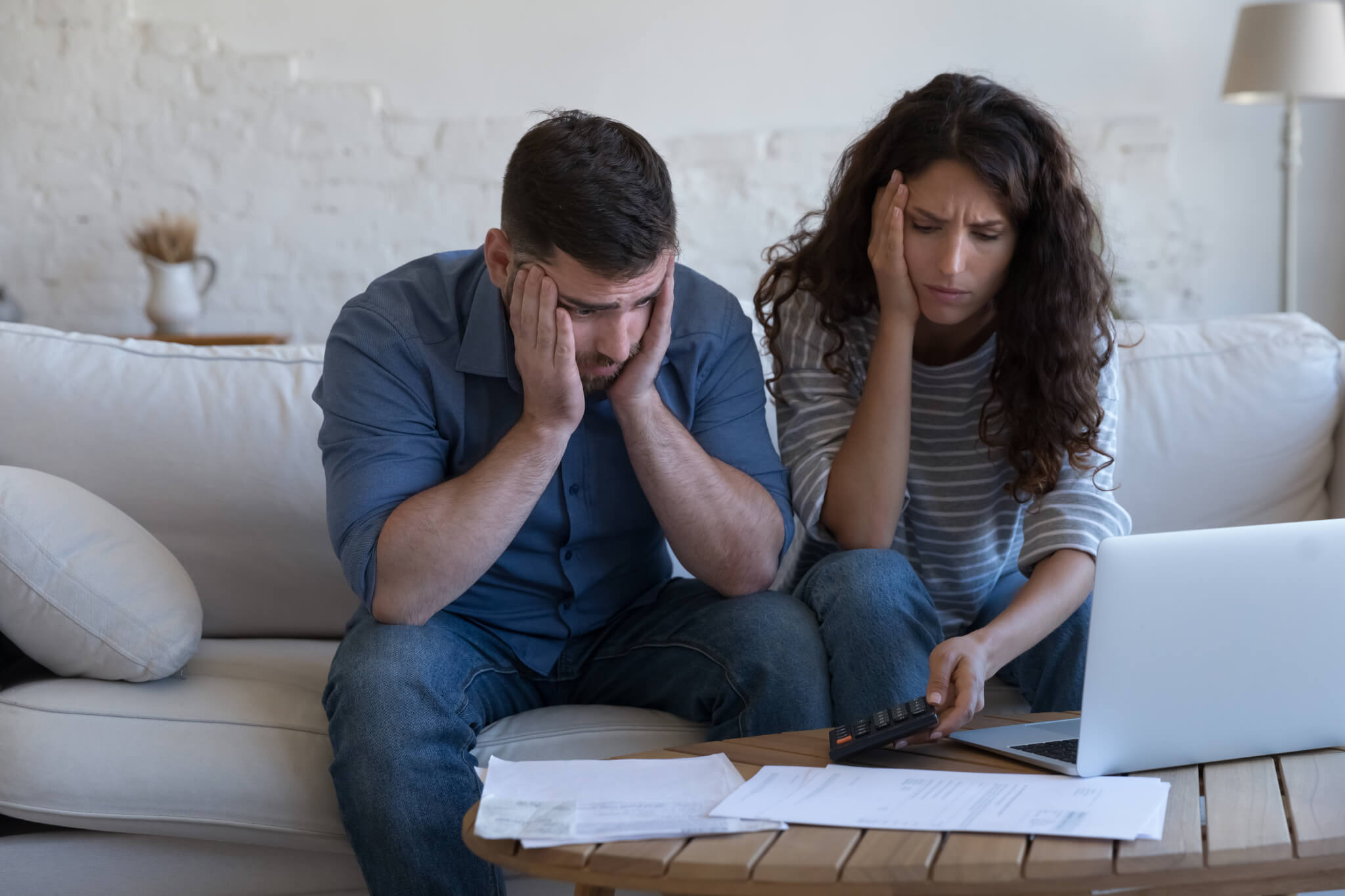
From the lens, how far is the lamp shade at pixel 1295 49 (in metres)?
3.04

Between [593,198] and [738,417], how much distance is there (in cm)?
38

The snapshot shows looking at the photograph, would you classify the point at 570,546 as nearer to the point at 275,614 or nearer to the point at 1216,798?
the point at 275,614

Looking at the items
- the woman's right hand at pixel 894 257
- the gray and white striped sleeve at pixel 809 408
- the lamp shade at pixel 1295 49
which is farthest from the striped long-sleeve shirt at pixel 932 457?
the lamp shade at pixel 1295 49

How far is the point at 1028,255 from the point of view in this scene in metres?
1.46

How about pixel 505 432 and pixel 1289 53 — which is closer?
pixel 505 432

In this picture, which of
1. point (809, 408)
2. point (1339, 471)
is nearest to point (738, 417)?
point (809, 408)

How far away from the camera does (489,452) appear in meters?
1.35

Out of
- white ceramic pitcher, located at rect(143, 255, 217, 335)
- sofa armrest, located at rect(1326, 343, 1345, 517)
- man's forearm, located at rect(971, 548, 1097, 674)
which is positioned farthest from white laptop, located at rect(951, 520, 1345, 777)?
white ceramic pitcher, located at rect(143, 255, 217, 335)

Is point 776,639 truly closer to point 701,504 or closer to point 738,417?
point 701,504

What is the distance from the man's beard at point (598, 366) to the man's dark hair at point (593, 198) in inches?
4.3

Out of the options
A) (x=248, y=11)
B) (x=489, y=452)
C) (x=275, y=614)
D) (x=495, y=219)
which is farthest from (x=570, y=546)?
(x=248, y=11)

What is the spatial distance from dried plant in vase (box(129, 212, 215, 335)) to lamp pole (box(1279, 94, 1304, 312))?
3035 millimetres

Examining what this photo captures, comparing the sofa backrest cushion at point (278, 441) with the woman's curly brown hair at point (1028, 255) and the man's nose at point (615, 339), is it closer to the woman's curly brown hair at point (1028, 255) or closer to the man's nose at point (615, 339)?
the woman's curly brown hair at point (1028, 255)

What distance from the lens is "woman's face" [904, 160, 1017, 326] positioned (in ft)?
4.58
